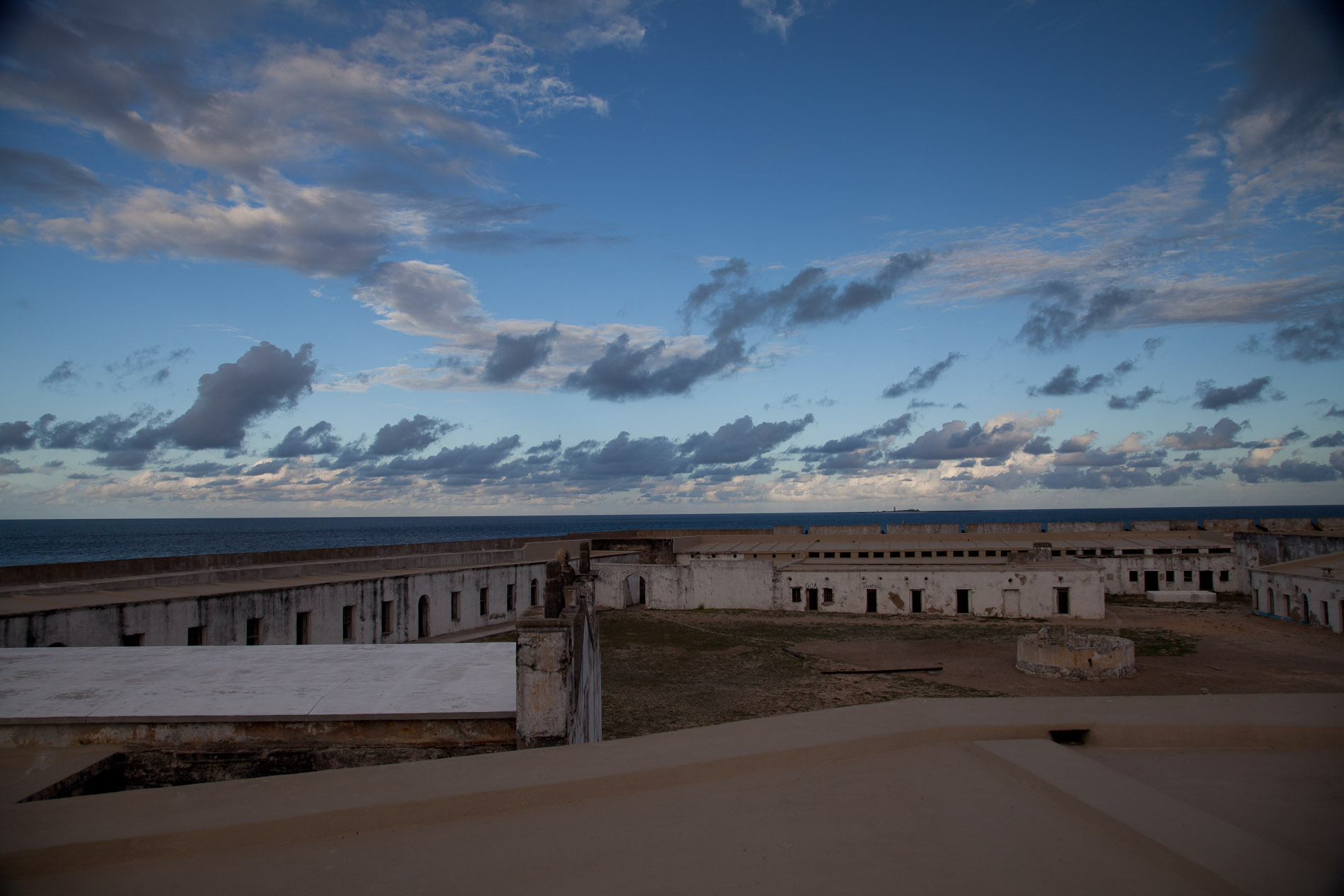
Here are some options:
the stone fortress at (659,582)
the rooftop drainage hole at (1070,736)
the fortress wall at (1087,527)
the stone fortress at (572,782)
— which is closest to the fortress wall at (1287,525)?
the stone fortress at (659,582)

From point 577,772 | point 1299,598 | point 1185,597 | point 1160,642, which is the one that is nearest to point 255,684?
point 577,772

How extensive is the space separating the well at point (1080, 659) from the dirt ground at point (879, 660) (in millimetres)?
337

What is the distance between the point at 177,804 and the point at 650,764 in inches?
108

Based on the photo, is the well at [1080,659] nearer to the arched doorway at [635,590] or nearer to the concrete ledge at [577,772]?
the concrete ledge at [577,772]

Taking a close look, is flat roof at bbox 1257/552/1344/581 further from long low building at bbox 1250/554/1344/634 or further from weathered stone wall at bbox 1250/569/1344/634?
weathered stone wall at bbox 1250/569/1344/634

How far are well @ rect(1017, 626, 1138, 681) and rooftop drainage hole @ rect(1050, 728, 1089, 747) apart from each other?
1987cm

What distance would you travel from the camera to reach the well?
72.9ft

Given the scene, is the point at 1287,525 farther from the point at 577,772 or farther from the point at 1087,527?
the point at 577,772

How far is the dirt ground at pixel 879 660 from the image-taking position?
2002 centimetres

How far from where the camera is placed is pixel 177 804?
434 centimetres

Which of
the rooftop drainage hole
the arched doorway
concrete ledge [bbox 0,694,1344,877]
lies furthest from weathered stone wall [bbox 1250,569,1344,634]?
the rooftop drainage hole

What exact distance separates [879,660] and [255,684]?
66.0ft

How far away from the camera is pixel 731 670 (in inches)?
934

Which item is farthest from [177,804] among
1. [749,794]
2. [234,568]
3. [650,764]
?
[234,568]
